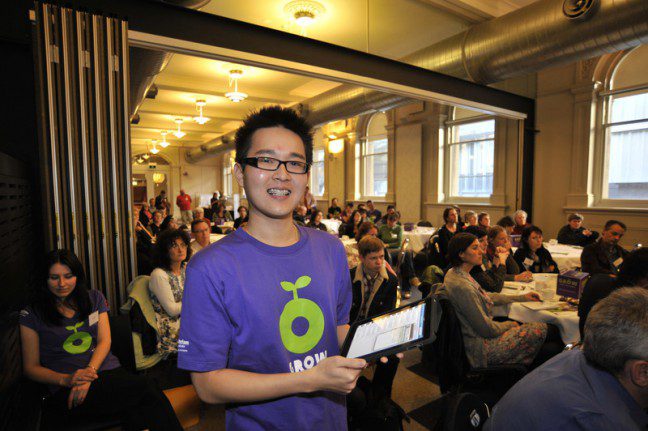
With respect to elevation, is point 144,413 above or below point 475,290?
below

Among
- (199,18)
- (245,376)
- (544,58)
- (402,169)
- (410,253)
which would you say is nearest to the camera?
(245,376)

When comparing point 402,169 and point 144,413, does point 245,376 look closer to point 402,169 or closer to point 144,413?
point 144,413

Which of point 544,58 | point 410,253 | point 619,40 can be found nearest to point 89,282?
point 410,253

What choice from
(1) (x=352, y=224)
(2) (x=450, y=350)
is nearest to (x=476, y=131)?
(1) (x=352, y=224)

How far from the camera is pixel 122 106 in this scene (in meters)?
2.93

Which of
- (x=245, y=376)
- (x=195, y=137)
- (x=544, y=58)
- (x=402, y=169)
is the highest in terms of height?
(x=195, y=137)

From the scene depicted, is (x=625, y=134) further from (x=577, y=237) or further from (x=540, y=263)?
(x=540, y=263)

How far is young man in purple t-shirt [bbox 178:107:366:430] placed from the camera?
0.79m

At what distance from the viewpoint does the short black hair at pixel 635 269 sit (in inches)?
80.7

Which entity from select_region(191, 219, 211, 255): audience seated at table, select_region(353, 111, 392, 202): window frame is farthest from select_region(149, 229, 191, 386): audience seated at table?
select_region(353, 111, 392, 202): window frame

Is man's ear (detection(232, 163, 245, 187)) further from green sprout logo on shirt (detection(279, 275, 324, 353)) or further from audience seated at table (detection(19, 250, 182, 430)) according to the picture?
audience seated at table (detection(19, 250, 182, 430))

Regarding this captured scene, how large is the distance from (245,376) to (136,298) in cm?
201

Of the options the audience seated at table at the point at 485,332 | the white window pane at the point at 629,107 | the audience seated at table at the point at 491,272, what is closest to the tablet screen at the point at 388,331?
the audience seated at table at the point at 485,332

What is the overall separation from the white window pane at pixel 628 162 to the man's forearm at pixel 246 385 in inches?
324
